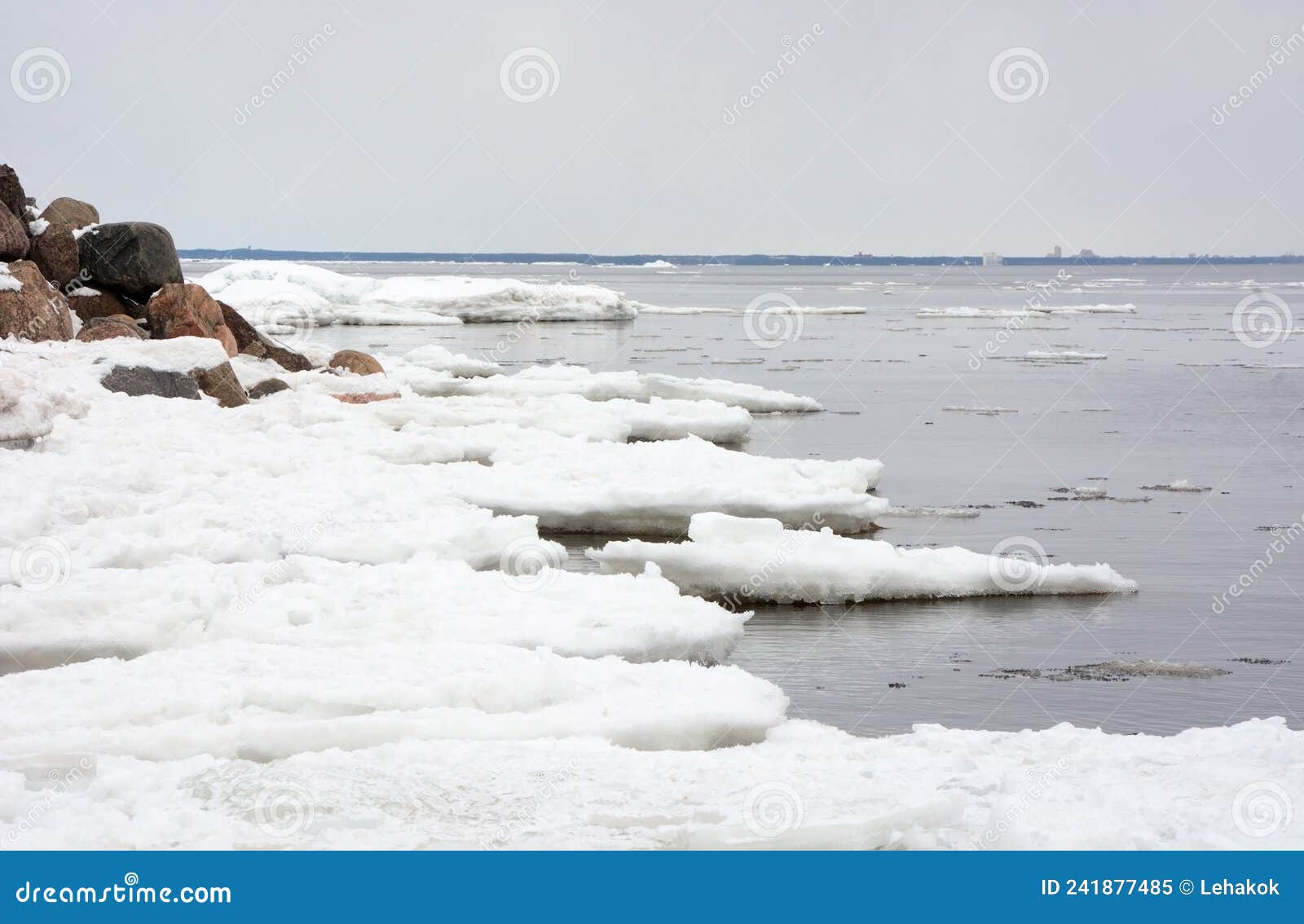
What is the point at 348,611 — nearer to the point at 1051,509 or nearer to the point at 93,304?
the point at 1051,509

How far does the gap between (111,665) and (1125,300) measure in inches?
2749

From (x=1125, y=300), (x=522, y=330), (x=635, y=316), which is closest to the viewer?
(x=522, y=330)

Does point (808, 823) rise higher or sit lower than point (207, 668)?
lower

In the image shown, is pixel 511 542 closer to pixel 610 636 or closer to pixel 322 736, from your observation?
pixel 610 636

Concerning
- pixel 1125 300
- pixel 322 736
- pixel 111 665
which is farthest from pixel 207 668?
pixel 1125 300

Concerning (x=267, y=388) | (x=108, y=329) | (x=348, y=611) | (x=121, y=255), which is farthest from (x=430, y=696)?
(x=121, y=255)

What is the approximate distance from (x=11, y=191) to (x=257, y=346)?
355 centimetres

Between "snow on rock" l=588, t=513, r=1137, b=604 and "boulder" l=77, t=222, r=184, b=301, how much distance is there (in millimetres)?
9572

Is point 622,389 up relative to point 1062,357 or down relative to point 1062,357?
down

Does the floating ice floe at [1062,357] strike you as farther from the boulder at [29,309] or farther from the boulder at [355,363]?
the boulder at [29,309]

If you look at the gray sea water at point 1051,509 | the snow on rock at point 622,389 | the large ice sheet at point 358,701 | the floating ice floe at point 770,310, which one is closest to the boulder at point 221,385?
the snow on rock at point 622,389

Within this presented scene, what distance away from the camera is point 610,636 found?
7035 mm

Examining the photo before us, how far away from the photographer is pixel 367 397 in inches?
653

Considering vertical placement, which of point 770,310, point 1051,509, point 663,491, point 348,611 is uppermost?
point 770,310
